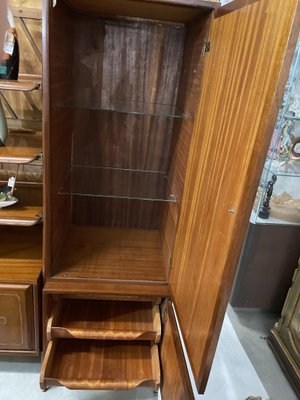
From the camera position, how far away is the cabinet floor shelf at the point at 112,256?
1221mm

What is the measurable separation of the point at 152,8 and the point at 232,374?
5.09 feet

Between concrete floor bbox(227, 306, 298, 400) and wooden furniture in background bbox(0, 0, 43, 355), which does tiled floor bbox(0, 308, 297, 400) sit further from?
wooden furniture in background bbox(0, 0, 43, 355)

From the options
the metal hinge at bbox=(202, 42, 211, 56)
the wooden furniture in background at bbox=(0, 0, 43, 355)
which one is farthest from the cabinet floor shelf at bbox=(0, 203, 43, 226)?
the metal hinge at bbox=(202, 42, 211, 56)

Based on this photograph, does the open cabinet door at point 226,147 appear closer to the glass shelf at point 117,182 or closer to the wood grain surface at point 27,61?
the glass shelf at point 117,182

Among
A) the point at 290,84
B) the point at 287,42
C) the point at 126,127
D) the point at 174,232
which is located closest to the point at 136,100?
the point at 126,127

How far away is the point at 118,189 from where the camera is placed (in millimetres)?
1503

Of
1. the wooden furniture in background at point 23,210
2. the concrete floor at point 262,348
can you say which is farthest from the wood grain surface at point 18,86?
the concrete floor at point 262,348

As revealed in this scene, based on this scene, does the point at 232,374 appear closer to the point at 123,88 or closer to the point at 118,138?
the point at 118,138

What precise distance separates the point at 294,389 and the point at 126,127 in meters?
1.44

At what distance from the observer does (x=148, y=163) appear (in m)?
1.47

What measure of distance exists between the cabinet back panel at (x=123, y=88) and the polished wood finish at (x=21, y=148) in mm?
211

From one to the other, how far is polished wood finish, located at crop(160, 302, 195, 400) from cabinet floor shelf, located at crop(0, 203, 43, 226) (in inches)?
23.4

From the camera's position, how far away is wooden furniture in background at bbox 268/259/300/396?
1.48 metres

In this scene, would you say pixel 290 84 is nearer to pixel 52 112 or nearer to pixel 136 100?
pixel 136 100
